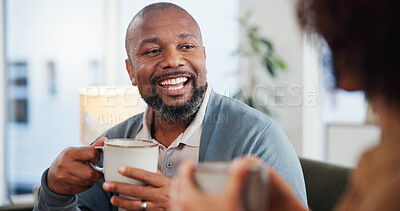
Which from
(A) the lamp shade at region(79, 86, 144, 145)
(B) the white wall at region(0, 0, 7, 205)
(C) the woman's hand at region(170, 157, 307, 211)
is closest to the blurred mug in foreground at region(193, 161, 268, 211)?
(C) the woman's hand at region(170, 157, 307, 211)

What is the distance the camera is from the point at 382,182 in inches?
17.7

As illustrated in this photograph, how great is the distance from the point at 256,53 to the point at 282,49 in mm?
239

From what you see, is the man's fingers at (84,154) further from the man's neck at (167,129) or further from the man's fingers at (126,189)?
the man's neck at (167,129)

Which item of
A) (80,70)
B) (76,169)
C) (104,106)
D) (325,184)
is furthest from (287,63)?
(76,169)

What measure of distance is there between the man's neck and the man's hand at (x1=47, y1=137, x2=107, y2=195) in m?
0.41

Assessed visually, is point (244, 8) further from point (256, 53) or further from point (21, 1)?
point (21, 1)

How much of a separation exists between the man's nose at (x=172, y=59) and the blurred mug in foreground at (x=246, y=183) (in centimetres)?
92

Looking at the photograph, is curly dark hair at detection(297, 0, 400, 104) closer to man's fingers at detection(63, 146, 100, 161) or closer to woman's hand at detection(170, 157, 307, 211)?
woman's hand at detection(170, 157, 307, 211)

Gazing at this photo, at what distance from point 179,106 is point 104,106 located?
708mm

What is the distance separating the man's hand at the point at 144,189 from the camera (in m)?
0.89

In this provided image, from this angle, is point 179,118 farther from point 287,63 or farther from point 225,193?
point 287,63

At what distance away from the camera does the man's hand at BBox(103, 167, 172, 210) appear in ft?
2.91

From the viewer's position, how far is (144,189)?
916 mm

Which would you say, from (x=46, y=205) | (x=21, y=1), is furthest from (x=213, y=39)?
(x=46, y=205)
